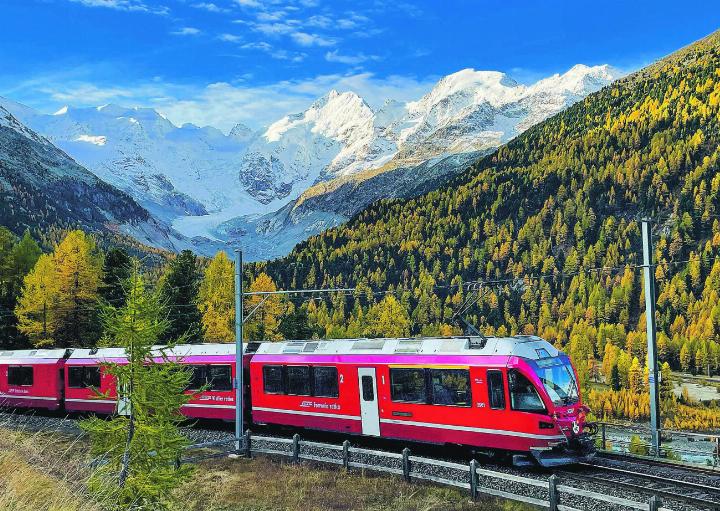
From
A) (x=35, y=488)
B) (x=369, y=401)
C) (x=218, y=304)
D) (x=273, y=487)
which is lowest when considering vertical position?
(x=273, y=487)

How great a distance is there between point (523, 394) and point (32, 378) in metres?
30.3

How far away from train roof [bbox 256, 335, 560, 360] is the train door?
2.61ft

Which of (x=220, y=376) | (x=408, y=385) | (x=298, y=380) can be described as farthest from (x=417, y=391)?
(x=220, y=376)

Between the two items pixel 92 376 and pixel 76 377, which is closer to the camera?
pixel 92 376

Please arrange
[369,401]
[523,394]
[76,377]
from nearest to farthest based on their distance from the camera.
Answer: [523,394]
[369,401]
[76,377]

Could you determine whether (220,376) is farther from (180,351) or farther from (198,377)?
(180,351)

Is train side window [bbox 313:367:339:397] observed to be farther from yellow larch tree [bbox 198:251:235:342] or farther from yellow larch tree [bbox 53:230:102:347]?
yellow larch tree [bbox 53:230:102:347]

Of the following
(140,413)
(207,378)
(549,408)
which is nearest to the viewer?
(140,413)

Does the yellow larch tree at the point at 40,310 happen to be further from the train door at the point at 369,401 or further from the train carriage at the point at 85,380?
the train door at the point at 369,401

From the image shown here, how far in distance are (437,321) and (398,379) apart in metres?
137

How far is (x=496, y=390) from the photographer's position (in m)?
21.2

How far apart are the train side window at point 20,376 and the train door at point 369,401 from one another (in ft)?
78.1

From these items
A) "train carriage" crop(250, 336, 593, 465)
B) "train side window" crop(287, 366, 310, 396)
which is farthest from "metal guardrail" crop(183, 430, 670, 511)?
"train side window" crop(287, 366, 310, 396)

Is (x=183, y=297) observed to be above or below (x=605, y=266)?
below
